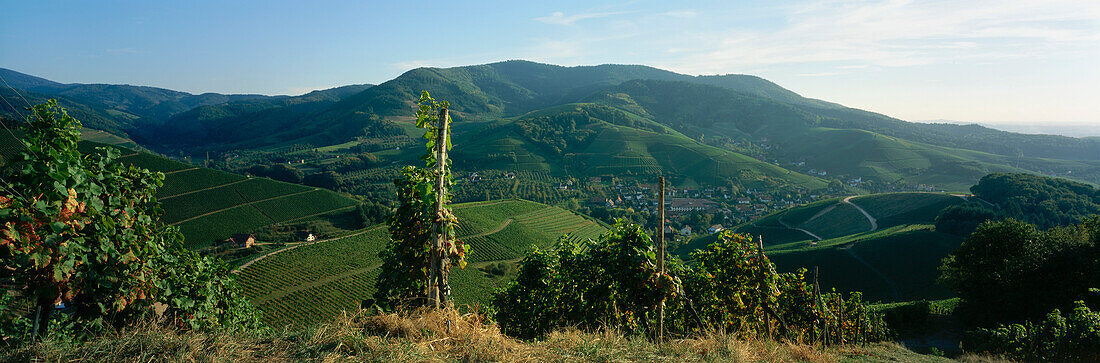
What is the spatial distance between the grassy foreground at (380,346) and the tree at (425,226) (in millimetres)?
707

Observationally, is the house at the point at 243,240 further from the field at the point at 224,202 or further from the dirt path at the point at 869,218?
the dirt path at the point at 869,218

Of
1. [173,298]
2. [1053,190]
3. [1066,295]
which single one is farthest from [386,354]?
[1053,190]

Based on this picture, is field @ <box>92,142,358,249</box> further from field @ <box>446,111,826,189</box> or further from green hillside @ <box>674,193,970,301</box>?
field @ <box>446,111,826,189</box>

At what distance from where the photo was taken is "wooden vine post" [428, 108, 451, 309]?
5.68m

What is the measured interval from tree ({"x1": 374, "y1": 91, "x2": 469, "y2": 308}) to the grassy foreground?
707 millimetres

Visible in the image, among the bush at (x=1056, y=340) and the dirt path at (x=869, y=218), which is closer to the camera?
the bush at (x=1056, y=340)

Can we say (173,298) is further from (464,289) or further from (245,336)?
(464,289)

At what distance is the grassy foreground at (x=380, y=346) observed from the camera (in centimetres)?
392

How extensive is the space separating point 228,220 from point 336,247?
82.0 ft

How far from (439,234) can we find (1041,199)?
89.4 metres

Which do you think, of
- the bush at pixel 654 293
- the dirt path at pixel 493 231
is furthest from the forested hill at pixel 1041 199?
the bush at pixel 654 293

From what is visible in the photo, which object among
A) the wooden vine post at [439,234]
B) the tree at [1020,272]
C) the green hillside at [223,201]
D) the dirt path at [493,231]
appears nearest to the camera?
the wooden vine post at [439,234]

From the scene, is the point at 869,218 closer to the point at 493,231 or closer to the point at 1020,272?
the point at 493,231

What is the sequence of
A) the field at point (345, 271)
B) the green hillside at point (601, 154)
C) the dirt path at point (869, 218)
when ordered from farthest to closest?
the green hillside at point (601, 154), the dirt path at point (869, 218), the field at point (345, 271)
